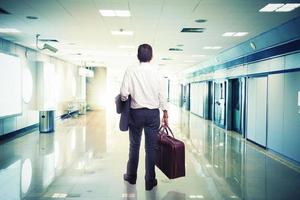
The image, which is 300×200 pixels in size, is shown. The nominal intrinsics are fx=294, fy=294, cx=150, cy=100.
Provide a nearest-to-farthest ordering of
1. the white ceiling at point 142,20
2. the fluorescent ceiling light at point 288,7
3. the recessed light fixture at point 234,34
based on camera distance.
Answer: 1. the fluorescent ceiling light at point 288,7
2. the white ceiling at point 142,20
3. the recessed light fixture at point 234,34

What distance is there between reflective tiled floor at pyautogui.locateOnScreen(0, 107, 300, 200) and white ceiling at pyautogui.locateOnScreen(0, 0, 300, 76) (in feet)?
9.20

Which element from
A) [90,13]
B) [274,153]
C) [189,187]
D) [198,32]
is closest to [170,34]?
[198,32]

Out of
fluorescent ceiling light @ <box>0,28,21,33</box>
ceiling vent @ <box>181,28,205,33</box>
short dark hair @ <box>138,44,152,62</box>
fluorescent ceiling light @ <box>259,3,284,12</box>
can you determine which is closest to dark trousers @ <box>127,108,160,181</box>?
short dark hair @ <box>138,44,152,62</box>

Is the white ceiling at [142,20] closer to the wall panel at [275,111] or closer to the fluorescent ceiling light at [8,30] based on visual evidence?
the fluorescent ceiling light at [8,30]

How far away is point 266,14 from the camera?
5.40 meters

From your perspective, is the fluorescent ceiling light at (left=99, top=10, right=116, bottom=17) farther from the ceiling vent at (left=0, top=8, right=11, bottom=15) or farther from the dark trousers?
the dark trousers

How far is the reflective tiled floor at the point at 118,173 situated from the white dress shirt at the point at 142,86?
3.85 ft

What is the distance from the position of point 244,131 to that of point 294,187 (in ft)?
15.8

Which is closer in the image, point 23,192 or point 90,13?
point 23,192

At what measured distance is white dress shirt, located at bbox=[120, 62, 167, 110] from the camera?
357cm

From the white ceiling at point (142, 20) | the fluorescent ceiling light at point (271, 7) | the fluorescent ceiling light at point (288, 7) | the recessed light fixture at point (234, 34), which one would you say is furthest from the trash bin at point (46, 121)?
the fluorescent ceiling light at point (288, 7)

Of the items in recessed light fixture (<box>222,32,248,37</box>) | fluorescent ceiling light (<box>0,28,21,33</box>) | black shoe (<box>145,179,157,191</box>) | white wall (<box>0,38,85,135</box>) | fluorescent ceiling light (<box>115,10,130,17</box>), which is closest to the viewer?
black shoe (<box>145,179,157,191</box>)

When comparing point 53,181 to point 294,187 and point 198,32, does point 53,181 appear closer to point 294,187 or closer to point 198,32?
point 294,187

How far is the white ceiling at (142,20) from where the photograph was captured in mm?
4900
